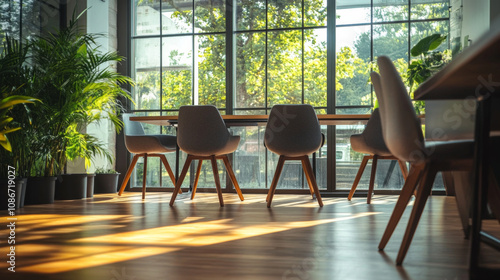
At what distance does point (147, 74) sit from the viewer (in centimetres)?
519

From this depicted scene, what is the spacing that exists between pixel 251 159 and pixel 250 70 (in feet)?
3.23

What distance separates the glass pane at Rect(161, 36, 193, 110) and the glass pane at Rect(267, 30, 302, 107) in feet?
3.07

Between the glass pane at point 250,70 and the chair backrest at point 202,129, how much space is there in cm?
153

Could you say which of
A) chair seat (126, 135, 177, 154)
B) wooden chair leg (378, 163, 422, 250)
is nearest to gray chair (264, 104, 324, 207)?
chair seat (126, 135, 177, 154)

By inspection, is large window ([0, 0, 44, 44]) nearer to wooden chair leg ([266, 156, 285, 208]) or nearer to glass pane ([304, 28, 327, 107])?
wooden chair leg ([266, 156, 285, 208])

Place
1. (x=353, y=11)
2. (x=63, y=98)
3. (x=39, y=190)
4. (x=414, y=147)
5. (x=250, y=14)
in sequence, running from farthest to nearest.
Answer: (x=250, y=14)
(x=353, y=11)
(x=63, y=98)
(x=39, y=190)
(x=414, y=147)

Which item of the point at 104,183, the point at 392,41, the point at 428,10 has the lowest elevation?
the point at 104,183

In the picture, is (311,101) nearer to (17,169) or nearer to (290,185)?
(290,185)

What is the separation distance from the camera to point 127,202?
3.78 m

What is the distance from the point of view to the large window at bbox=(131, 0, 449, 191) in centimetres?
468

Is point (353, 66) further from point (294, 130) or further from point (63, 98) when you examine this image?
point (63, 98)

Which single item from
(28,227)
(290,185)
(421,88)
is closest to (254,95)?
(290,185)

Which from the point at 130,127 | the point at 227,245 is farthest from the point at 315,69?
the point at 227,245

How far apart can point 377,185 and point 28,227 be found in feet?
10.9
